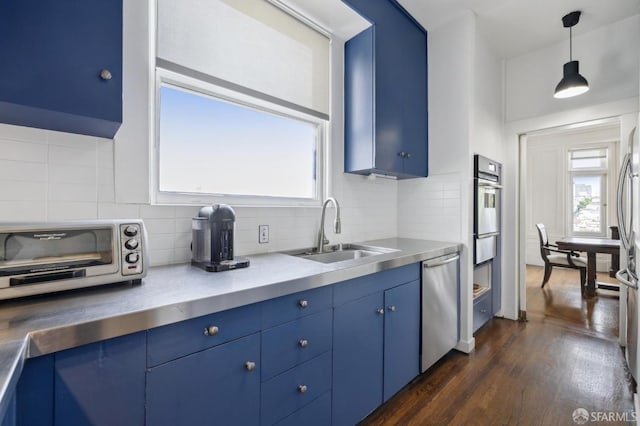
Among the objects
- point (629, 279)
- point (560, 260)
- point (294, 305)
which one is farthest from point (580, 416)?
point (560, 260)

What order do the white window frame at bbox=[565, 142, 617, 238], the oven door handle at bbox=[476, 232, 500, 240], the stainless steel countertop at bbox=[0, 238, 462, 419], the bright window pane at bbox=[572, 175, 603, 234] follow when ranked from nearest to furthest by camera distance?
the stainless steel countertop at bbox=[0, 238, 462, 419]
the oven door handle at bbox=[476, 232, 500, 240]
the white window frame at bbox=[565, 142, 617, 238]
the bright window pane at bbox=[572, 175, 603, 234]

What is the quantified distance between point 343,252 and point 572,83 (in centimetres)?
242

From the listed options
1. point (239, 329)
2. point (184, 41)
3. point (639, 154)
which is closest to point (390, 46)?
point (184, 41)

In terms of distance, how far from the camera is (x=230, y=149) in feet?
6.01

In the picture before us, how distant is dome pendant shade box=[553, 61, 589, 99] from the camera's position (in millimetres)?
Answer: 2441

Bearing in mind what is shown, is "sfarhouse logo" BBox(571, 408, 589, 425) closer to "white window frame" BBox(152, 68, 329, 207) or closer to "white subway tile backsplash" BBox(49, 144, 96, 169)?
"white window frame" BBox(152, 68, 329, 207)

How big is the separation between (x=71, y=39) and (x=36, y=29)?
3.2 inches

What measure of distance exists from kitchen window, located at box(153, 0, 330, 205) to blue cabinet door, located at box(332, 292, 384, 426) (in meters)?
0.91

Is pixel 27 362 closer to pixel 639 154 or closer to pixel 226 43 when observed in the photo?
pixel 226 43

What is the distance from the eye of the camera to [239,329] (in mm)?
1048

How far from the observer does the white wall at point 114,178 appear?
110 cm

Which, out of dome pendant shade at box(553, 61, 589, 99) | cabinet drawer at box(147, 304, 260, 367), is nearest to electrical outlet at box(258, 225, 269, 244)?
cabinet drawer at box(147, 304, 260, 367)

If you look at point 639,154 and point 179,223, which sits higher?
point 639,154

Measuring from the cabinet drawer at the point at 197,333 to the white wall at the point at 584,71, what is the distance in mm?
3409
